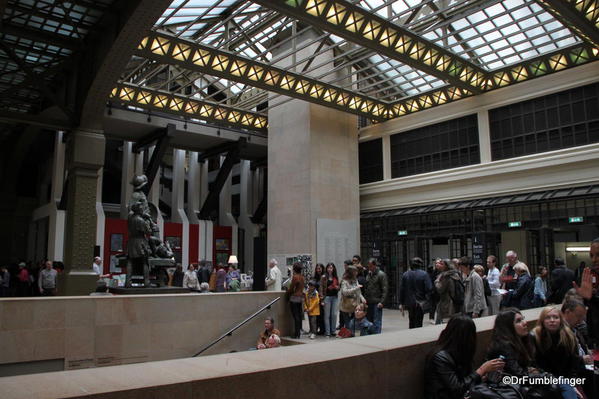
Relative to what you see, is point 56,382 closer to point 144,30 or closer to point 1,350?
point 1,350

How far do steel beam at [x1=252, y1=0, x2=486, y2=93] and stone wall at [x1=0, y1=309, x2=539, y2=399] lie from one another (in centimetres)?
1131

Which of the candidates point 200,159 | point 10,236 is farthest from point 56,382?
point 10,236

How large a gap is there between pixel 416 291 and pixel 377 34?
9.03 m

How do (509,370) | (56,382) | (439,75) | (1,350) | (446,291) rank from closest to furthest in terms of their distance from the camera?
(56,382)
(509,370)
(1,350)
(446,291)
(439,75)

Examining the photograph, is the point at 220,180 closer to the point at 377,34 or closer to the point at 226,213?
the point at 226,213

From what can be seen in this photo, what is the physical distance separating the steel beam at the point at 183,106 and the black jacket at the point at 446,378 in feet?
64.9

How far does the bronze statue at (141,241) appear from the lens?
10.8 m

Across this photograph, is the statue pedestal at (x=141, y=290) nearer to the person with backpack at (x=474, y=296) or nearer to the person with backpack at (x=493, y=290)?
the person with backpack at (x=474, y=296)

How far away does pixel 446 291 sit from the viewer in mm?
8852

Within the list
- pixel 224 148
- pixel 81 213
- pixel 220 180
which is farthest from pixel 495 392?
pixel 224 148

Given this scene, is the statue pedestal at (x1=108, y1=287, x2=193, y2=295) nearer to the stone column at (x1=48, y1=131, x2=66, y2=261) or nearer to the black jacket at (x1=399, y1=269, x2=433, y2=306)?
the black jacket at (x1=399, y1=269, x2=433, y2=306)

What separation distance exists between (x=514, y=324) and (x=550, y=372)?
652 millimetres

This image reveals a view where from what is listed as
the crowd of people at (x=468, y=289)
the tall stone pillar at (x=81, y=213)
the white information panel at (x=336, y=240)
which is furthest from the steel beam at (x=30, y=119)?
the white information panel at (x=336, y=240)

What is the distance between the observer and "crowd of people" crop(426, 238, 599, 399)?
12.1 feet
